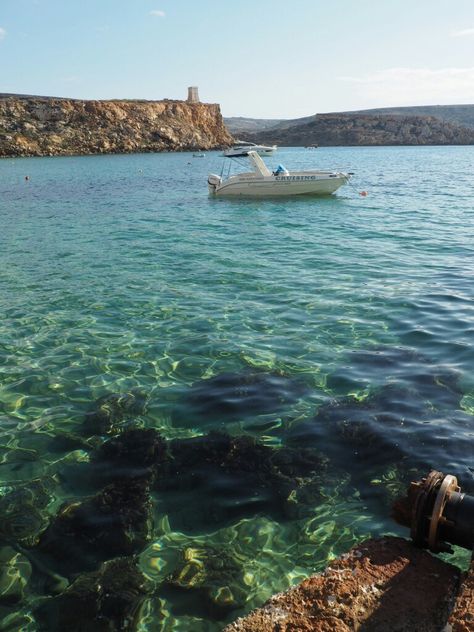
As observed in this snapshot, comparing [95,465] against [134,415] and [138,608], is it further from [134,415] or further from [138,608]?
[138,608]

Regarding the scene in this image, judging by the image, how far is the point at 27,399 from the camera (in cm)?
789

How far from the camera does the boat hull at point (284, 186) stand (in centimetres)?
3169

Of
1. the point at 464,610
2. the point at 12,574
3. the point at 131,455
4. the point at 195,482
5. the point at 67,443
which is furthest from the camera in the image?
the point at 67,443

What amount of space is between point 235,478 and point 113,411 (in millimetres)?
2359

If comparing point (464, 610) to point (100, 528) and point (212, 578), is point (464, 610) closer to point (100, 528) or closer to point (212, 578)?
point (212, 578)

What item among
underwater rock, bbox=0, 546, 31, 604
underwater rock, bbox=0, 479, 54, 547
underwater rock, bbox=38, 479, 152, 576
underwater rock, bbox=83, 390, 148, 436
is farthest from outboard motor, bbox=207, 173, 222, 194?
underwater rock, bbox=0, 546, 31, 604

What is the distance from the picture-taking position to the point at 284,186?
1261 inches

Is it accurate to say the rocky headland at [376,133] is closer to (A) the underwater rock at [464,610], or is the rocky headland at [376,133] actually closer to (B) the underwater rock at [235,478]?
(B) the underwater rock at [235,478]

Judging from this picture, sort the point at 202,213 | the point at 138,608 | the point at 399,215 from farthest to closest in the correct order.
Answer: the point at 202,213 < the point at 399,215 < the point at 138,608

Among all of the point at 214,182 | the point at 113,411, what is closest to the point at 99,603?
the point at 113,411

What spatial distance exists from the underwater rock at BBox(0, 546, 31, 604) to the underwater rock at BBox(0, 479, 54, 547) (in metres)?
0.16

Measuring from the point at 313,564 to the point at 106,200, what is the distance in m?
32.0

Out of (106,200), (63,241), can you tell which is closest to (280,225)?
(63,241)

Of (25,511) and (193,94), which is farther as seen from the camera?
(193,94)
